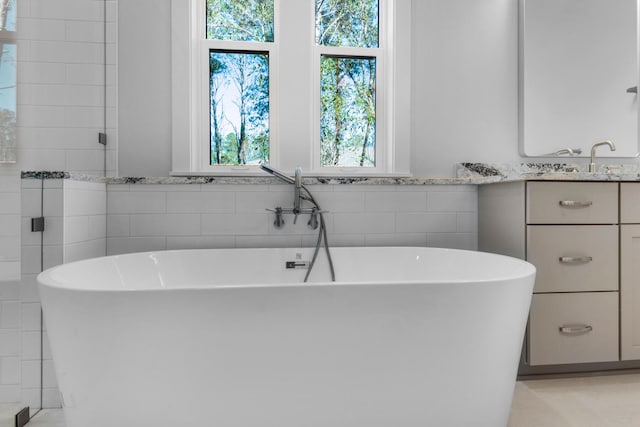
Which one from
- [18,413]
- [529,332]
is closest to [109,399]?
[18,413]

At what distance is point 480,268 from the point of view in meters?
1.74

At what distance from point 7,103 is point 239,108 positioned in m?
1.10

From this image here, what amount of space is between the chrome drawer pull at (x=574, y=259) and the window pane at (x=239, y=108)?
5.27 ft

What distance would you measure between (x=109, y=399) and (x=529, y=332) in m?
1.67

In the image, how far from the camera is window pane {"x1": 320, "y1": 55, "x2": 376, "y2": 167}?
92.1 inches

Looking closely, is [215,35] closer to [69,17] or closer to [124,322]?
[69,17]

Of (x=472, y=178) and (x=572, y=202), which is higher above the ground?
(x=472, y=178)

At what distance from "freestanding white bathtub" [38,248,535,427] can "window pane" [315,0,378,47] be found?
1723 millimetres

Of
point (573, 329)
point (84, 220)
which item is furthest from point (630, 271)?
point (84, 220)

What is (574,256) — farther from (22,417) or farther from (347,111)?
(22,417)

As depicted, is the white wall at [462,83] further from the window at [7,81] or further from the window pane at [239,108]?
the window at [7,81]

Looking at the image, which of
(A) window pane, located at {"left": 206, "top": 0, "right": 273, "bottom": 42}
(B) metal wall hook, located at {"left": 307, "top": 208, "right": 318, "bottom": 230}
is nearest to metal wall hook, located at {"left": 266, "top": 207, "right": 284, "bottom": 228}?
(B) metal wall hook, located at {"left": 307, "top": 208, "right": 318, "bottom": 230}

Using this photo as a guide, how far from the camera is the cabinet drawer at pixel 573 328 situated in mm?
1752

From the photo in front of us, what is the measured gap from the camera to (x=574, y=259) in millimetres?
1763
